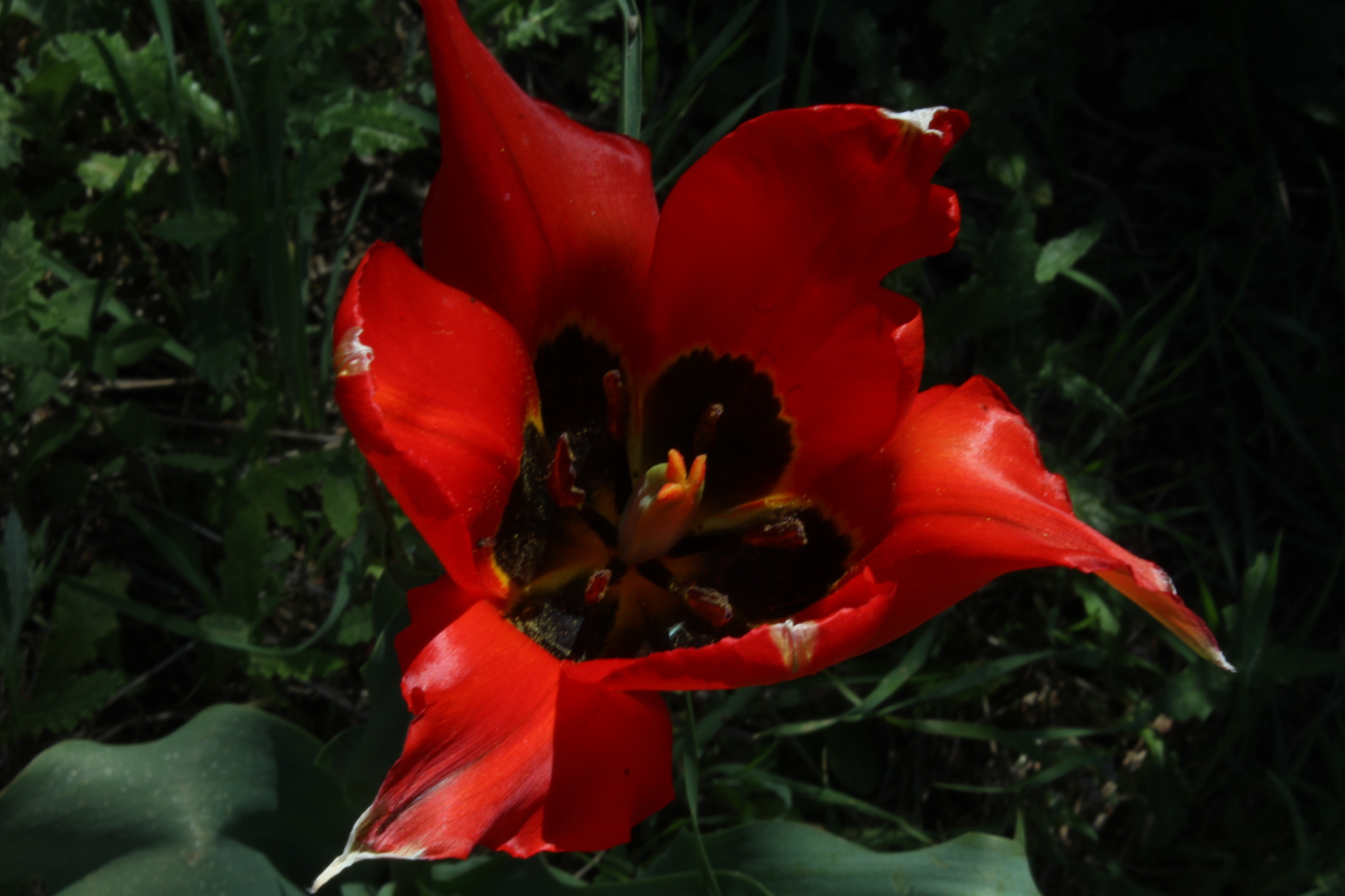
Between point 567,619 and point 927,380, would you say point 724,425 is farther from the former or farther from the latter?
point 927,380

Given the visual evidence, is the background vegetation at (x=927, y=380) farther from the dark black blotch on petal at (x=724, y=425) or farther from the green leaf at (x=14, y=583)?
the dark black blotch on petal at (x=724, y=425)

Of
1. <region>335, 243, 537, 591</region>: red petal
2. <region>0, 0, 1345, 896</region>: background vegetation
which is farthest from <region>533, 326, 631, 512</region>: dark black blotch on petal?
<region>0, 0, 1345, 896</region>: background vegetation

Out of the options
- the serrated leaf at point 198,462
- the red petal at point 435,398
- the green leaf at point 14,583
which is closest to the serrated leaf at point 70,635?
the green leaf at point 14,583

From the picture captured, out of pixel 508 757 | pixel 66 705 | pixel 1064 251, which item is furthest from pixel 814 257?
pixel 66 705

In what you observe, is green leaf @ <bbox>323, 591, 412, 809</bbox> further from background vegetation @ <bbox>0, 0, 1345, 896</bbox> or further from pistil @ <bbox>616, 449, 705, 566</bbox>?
pistil @ <bbox>616, 449, 705, 566</bbox>

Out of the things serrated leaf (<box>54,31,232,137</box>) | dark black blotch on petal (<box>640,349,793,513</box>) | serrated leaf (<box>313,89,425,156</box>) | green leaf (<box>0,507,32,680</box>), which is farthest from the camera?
serrated leaf (<box>313,89,425,156</box>)

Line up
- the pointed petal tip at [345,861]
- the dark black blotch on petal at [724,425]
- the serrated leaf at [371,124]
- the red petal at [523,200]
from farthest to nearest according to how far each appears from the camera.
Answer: the serrated leaf at [371,124], the dark black blotch on petal at [724,425], the red petal at [523,200], the pointed petal tip at [345,861]
